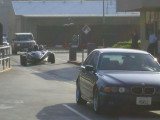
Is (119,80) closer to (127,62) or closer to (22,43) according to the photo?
(127,62)

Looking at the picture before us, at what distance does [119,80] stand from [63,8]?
64.1 meters

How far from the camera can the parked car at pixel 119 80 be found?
11.5 metres

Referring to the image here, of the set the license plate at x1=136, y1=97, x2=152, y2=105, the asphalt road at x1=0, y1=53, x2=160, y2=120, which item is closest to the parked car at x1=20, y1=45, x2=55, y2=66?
the asphalt road at x1=0, y1=53, x2=160, y2=120

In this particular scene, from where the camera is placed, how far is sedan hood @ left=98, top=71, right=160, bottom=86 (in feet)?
38.0

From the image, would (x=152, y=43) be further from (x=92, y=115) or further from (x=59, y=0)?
(x=59, y=0)

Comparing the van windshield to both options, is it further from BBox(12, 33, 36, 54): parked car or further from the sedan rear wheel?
the sedan rear wheel

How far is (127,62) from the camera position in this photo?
13.0m

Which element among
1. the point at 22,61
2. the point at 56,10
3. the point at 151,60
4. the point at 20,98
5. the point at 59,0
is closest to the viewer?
the point at 151,60

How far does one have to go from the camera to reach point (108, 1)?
74875 millimetres

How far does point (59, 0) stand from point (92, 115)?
226 feet

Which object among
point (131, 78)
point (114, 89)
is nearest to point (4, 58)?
point (131, 78)

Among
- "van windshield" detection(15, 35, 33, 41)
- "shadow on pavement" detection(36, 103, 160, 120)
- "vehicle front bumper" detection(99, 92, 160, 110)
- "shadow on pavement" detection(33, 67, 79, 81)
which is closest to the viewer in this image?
"vehicle front bumper" detection(99, 92, 160, 110)

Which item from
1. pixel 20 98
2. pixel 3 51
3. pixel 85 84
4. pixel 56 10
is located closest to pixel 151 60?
pixel 85 84

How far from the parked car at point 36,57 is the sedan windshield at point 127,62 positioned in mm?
19520
